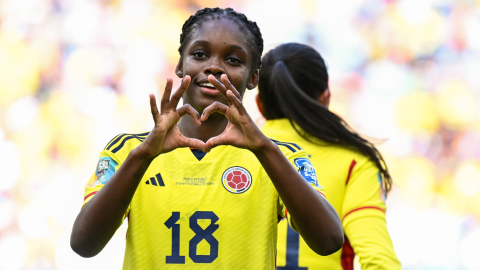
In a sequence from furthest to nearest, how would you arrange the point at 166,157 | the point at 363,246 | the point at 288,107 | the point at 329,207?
the point at 288,107 < the point at 363,246 < the point at 166,157 < the point at 329,207

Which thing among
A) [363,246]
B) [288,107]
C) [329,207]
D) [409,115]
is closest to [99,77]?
[409,115]

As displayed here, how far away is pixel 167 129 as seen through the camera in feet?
4.58

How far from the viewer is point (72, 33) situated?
6262 mm

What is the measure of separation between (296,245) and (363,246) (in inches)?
10.2

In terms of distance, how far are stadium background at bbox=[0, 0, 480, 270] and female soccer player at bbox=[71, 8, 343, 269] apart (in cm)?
402

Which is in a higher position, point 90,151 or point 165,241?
point 90,151

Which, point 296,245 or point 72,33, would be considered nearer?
point 296,245

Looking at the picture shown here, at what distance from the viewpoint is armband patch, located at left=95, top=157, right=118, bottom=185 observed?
1552 mm

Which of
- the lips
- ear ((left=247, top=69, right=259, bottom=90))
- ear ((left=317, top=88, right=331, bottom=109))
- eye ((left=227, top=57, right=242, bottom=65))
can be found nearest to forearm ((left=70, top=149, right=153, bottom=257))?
the lips

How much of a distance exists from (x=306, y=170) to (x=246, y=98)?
187 inches

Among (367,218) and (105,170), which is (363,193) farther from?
(105,170)

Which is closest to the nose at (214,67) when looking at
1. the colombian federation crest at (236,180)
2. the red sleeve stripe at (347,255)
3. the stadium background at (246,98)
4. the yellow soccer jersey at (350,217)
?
the colombian federation crest at (236,180)

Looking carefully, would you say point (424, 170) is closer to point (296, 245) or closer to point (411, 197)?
point (411, 197)

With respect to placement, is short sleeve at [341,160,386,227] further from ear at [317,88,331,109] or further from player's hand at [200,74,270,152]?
player's hand at [200,74,270,152]
